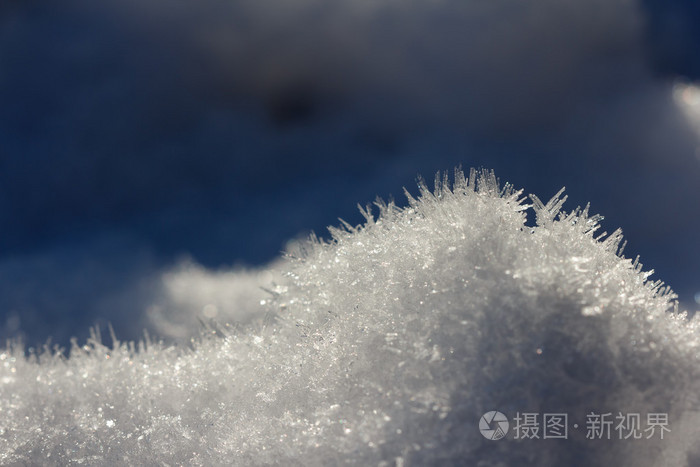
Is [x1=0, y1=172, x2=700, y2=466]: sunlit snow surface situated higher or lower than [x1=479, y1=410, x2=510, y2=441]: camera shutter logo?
higher

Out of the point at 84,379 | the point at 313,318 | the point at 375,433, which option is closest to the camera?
the point at 375,433

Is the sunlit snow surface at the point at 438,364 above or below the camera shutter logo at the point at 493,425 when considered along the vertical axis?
above

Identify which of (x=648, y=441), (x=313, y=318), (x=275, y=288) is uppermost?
(x=275, y=288)

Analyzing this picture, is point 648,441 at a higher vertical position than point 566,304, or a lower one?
lower

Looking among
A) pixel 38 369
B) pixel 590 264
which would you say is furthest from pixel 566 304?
pixel 38 369

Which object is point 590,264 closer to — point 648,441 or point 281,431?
point 648,441
